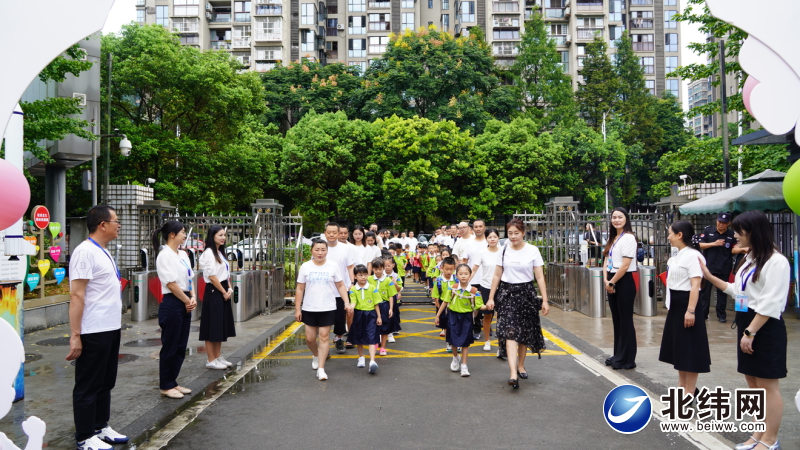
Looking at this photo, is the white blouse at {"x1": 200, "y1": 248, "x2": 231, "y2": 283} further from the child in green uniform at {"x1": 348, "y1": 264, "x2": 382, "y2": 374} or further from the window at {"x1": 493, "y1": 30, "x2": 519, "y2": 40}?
the window at {"x1": 493, "y1": 30, "x2": 519, "y2": 40}

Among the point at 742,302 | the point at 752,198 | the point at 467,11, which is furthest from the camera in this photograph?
the point at 467,11

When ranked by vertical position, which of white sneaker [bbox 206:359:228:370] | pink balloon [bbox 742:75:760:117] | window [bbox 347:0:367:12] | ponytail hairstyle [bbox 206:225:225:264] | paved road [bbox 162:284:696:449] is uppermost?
window [bbox 347:0:367:12]

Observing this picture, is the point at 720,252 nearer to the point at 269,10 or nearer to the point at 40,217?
the point at 40,217

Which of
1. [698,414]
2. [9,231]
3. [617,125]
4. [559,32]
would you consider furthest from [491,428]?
[559,32]

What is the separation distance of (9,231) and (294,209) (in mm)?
27109

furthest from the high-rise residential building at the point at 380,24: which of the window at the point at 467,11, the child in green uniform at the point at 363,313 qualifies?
the child in green uniform at the point at 363,313

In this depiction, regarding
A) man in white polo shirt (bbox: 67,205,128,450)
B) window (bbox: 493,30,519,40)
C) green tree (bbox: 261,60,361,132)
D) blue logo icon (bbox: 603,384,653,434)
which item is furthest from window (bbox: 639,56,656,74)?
man in white polo shirt (bbox: 67,205,128,450)

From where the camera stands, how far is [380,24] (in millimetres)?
53562

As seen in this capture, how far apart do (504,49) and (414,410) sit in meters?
49.6

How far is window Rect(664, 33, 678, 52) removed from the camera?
56344 mm

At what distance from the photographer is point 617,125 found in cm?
4322

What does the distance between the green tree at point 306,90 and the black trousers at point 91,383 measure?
35.3 meters

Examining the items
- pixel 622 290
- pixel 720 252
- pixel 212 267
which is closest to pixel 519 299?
pixel 622 290

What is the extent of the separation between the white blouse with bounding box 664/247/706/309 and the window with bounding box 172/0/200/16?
170 feet
